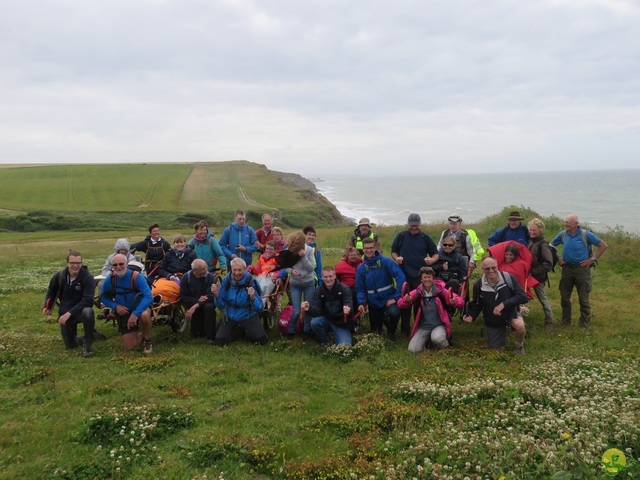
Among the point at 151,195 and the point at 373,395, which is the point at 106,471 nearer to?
the point at 373,395

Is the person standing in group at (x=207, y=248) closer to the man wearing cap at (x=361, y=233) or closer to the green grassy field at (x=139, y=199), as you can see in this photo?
the man wearing cap at (x=361, y=233)

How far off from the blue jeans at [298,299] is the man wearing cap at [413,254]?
86.0 inches

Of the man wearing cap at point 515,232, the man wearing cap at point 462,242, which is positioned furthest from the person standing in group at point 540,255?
the man wearing cap at point 462,242

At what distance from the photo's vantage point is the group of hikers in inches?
373

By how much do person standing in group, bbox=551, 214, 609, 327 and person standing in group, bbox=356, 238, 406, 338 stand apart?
4.14m

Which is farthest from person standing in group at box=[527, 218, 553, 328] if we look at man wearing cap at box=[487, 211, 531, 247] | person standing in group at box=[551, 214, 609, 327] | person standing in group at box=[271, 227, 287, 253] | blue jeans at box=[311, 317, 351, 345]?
person standing in group at box=[271, 227, 287, 253]

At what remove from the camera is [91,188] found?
81812 mm

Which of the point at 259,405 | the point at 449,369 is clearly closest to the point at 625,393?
the point at 449,369

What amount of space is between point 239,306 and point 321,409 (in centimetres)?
364

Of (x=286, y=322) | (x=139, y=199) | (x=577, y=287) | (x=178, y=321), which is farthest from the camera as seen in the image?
(x=139, y=199)

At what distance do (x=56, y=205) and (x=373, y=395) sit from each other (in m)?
73.2

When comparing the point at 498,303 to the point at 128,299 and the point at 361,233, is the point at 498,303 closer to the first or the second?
the point at 361,233

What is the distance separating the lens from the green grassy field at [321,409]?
523 centimetres

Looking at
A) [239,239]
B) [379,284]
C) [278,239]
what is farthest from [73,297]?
[379,284]
